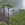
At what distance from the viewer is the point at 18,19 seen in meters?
0.92

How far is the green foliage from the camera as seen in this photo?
907 millimetres

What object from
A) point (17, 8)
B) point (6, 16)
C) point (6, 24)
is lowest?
point (6, 24)

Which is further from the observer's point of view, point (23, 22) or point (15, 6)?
point (15, 6)

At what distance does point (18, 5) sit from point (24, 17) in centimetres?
25

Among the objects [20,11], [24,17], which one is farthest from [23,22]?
[20,11]

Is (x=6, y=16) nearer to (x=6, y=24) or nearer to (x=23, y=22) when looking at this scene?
(x=6, y=24)

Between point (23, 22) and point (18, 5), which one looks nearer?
point (23, 22)

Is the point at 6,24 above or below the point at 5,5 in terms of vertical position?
below

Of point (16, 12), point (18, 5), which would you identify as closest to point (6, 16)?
point (16, 12)

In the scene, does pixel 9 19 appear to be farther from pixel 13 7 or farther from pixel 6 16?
pixel 13 7

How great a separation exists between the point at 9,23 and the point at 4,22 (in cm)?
9

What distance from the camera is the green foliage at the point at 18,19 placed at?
907 mm

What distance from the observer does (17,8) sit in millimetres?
1014

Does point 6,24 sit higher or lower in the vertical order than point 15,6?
lower
